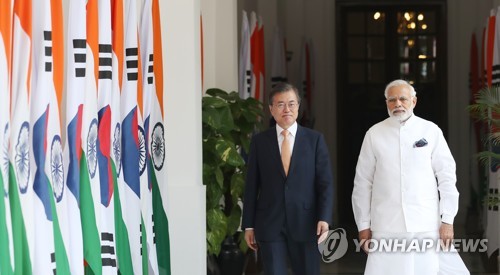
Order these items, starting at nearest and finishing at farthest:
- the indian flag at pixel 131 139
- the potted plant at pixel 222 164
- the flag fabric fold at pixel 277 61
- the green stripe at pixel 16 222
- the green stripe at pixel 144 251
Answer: the green stripe at pixel 16 222, the indian flag at pixel 131 139, the green stripe at pixel 144 251, the potted plant at pixel 222 164, the flag fabric fold at pixel 277 61

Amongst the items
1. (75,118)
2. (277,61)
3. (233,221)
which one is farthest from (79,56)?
(277,61)

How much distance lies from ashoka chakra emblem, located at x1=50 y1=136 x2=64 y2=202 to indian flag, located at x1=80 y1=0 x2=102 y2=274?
1.28 ft

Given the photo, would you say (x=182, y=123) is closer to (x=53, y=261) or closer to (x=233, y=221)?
(x=233, y=221)

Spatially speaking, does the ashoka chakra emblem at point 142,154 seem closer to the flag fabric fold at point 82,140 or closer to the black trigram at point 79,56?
the flag fabric fold at point 82,140

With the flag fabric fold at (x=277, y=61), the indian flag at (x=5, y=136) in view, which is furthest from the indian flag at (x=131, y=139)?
the flag fabric fold at (x=277, y=61)

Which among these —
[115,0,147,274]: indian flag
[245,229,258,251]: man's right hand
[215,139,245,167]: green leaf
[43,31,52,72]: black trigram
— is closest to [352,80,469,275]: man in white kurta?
[245,229,258,251]: man's right hand

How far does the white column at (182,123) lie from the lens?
8492 millimetres

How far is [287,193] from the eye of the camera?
7.05 metres

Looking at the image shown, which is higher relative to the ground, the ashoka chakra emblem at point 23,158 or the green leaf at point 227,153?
the ashoka chakra emblem at point 23,158

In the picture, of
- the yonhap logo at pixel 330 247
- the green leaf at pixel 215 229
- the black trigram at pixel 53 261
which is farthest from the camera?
the yonhap logo at pixel 330 247

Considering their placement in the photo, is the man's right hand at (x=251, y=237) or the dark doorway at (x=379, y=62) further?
the dark doorway at (x=379, y=62)

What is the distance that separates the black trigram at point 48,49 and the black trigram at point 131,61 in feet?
5.19

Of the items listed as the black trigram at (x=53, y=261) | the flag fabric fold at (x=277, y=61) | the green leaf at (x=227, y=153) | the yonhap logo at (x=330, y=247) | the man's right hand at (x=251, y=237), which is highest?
the flag fabric fold at (x=277, y=61)

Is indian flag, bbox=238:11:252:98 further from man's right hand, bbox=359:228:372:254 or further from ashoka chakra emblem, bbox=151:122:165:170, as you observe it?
man's right hand, bbox=359:228:372:254
